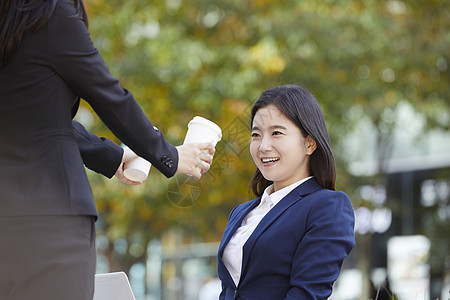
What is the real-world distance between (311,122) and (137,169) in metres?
0.70

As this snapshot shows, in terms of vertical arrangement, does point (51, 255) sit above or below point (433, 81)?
above

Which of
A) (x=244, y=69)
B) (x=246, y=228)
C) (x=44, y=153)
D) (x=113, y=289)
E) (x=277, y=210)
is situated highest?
(x=44, y=153)

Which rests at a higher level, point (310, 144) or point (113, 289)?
point (310, 144)

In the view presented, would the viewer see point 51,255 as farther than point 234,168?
No

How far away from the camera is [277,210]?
2.68 metres

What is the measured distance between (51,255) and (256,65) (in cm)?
703

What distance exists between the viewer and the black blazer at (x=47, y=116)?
1811 millimetres

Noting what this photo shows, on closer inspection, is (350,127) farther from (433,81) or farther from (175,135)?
(175,135)

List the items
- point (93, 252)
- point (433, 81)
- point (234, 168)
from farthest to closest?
point (433, 81) < point (234, 168) < point (93, 252)

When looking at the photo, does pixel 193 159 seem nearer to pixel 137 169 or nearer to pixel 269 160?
pixel 137 169

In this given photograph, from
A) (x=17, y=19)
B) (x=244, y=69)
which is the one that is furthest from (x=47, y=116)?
(x=244, y=69)

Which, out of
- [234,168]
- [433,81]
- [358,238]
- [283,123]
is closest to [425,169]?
[358,238]

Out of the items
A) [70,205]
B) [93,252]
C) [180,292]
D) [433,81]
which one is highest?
[70,205]

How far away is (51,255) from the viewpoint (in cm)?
181
